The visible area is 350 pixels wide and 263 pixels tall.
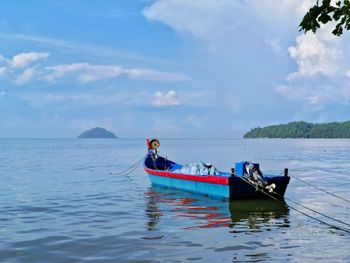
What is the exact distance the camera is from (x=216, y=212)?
21.2 m

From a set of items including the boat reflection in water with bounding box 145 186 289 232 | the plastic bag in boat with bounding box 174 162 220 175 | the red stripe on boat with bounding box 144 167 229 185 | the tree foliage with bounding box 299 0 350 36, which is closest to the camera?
the tree foliage with bounding box 299 0 350 36

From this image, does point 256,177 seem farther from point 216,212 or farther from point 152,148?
point 152,148

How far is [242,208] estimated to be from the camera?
22188mm

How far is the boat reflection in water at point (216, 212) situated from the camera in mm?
18469

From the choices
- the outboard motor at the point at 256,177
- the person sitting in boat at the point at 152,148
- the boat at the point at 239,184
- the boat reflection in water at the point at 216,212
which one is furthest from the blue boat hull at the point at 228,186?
the person sitting in boat at the point at 152,148

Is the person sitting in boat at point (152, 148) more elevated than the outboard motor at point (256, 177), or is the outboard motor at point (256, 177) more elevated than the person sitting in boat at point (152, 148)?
the person sitting in boat at point (152, 148)

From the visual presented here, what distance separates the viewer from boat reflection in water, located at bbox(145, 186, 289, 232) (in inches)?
727

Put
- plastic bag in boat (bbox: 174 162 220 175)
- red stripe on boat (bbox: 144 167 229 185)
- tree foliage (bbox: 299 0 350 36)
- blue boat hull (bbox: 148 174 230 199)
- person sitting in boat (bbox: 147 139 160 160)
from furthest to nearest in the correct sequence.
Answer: person sitting in boat (bbox: 147 139 160 160) → plastic bag in boat (bbox: 174 162 220 175) → blue boat hull (bbox: 148 174 230 199) → red stripe on boat (bbox: 144 167 229 185) → tree foliage (bbox: 299 0 350 36)

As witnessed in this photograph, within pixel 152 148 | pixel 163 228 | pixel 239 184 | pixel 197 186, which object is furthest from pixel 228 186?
pixel 152 148

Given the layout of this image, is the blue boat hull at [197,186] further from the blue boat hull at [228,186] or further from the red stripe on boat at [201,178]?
the red stripe on boat at [201,178]

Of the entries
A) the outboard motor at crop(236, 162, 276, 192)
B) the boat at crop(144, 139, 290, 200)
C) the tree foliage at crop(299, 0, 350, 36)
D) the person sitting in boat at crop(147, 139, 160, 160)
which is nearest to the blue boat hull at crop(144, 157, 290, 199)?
the boat at crop(144, 139, 290, 200)

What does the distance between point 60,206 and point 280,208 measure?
37.1 feet

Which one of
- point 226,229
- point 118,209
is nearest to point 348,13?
point 226,229

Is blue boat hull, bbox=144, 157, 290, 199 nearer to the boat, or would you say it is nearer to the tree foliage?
the boat
